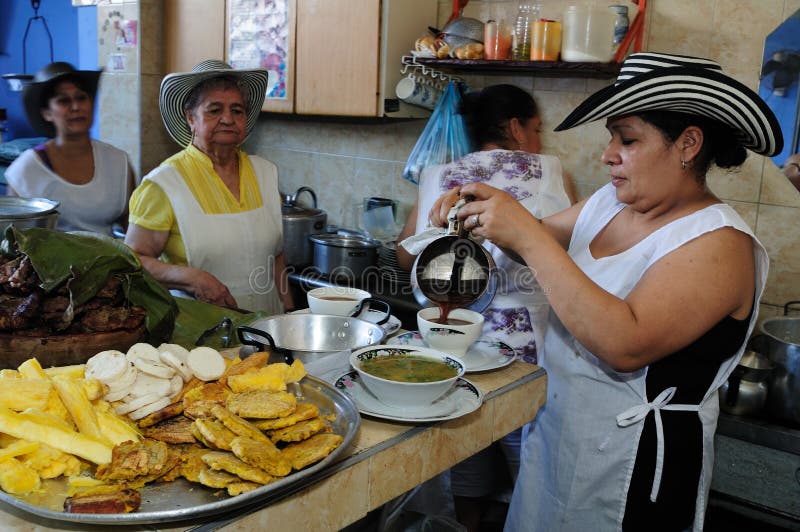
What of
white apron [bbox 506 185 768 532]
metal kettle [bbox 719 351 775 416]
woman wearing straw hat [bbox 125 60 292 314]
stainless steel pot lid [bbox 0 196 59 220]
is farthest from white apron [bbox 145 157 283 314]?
metal kettle [bbox 719 351 775 416]

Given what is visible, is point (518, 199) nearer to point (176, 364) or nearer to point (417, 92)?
point (417, 92)

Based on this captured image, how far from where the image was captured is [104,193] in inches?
136

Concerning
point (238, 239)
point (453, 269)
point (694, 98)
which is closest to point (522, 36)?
point (238, 239)

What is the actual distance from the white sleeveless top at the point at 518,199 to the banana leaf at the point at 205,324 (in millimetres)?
792

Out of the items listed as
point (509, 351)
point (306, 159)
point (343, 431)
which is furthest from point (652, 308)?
point (306, 159)

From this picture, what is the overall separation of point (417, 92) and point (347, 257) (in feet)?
2.87

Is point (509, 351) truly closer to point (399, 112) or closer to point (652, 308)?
point (652, 308)

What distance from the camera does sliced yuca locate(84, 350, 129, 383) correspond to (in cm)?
125

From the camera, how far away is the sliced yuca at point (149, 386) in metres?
→ 1.28

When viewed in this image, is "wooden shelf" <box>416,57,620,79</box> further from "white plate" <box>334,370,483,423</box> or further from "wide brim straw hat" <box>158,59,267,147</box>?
"white plate" <box>334,370,483,423</box>

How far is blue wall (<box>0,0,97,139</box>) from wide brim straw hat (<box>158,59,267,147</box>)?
4402mm

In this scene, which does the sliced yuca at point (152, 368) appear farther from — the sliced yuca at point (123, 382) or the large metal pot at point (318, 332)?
the large metal pot at point (318, 332)

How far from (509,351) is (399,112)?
2030 mm

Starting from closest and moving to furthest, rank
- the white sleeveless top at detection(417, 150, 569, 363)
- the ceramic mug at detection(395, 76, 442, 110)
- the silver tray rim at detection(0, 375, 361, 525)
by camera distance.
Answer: the silver tray rim at detection(0, 375, 361, 525) → the white sleeveless top at detection(417, 150, 569, 363) → the ceramic mug at detection(395, 76, 442, 110)
